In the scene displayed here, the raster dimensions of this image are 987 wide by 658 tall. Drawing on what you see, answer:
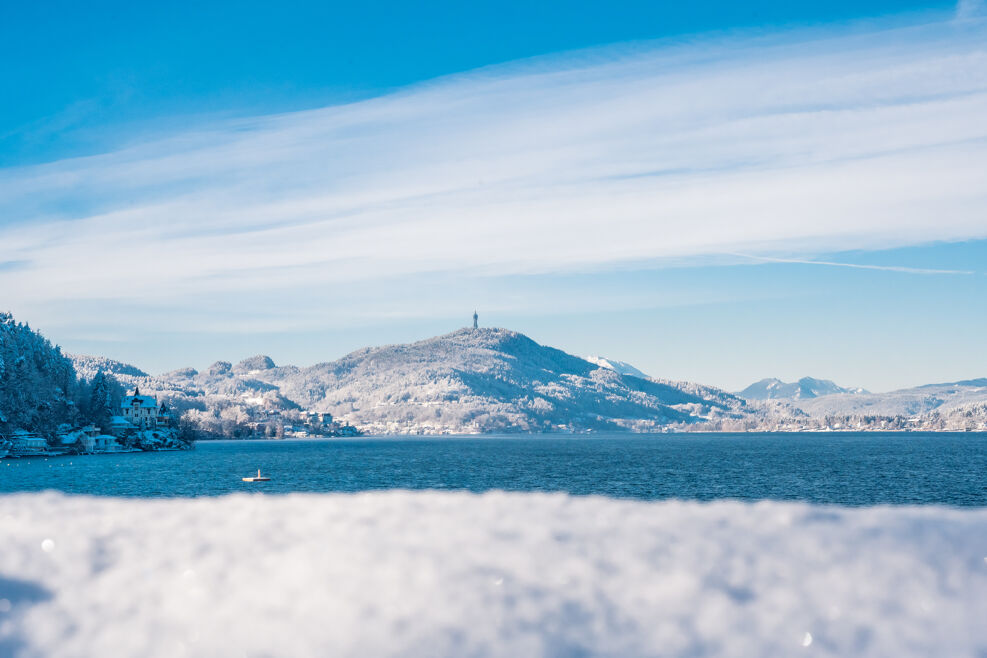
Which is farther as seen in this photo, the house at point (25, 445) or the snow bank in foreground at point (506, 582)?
the house at point (25, 445)

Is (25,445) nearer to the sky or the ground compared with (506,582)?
nearer to the ground

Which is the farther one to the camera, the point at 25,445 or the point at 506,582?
the point at 25,445

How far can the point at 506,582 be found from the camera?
17.1m

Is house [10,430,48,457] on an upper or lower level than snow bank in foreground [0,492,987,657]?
lower

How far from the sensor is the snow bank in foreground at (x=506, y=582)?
1502cm

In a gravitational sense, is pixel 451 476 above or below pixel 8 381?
below

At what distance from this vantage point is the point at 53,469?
478 feet

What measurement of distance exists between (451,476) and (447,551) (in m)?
93.8

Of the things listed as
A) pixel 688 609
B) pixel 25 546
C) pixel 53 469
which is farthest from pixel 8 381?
pixel 688 609

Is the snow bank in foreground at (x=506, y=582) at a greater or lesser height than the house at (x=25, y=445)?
greater

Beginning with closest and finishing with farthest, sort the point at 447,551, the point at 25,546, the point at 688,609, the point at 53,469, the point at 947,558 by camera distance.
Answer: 1. the point at 688,609
2. the point at 947,558
3. the point at 447,551
4. the point at 25,546
5. the point at 53,469

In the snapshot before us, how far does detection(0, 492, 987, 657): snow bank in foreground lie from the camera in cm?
1502

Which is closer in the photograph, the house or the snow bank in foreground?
the snow bank in foreground

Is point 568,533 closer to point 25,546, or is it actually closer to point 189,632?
point 189,632
